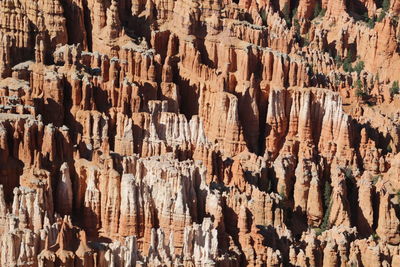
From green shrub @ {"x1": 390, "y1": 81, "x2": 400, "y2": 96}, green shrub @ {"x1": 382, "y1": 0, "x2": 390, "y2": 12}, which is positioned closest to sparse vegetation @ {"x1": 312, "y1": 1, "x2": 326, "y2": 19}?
green shrub @ {"x1": 382, "y1": 0, "x2": 390, "y2": 12}

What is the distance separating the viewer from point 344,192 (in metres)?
57.3

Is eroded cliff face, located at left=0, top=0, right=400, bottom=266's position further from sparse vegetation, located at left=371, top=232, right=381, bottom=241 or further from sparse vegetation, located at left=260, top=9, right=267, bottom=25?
sparse vegetation, located at left=260, top=9, right=267, bottom=25

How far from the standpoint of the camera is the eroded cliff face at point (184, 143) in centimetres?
4609

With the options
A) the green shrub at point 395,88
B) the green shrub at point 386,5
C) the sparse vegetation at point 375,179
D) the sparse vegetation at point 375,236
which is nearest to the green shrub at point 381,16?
the green shrub at point 386,5

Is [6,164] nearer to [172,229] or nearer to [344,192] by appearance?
[172,229]

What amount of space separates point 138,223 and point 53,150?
4449 millimetres

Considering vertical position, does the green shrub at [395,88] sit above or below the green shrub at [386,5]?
Answer: below

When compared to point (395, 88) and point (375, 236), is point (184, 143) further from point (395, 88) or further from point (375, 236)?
point (395, 88)

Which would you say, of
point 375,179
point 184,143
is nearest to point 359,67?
point 375,179

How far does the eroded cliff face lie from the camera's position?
46.1 m

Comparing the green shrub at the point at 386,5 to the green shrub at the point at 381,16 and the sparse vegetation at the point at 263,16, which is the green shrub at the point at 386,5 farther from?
the sparse vegetation at the point at 263,16

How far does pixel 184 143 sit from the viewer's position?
181 ft

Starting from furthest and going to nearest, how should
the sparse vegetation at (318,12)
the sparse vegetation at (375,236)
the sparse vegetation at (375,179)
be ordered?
the sparse vegetation at (318,12) < the sparse vegetation at (375,179) < the sparse vegetation at (375,236)

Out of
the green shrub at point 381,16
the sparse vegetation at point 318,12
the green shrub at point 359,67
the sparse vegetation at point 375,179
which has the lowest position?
the sparse vegetation at point 375,179
